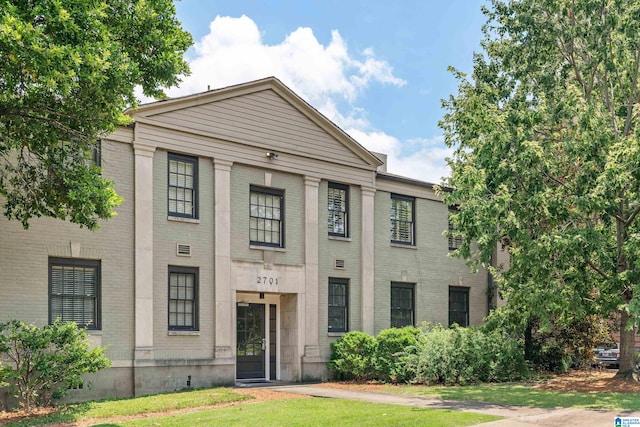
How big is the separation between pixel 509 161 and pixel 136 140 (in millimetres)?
9297

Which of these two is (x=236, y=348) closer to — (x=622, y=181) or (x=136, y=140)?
(x=136, y=140)

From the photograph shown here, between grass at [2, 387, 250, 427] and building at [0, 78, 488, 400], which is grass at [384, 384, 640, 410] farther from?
grass at [2, 387, 250, 427]

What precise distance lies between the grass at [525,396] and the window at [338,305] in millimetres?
3336

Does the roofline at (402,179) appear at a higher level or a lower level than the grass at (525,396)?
higher

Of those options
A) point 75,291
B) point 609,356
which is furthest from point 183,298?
point 609,356

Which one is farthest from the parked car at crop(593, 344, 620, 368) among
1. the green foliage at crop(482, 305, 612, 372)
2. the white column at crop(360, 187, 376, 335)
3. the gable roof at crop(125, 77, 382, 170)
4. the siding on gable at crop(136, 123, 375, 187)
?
the gable roof at crop(125, 77, 382, 170)

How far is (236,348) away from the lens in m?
21.1

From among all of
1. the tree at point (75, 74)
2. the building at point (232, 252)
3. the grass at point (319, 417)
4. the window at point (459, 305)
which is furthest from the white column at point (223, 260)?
the window at point (459, 305)

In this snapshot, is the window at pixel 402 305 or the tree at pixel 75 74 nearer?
the tree at pixel 75 74

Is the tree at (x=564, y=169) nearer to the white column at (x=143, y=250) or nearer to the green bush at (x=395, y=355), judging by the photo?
the green bush at (x=395, y=355)

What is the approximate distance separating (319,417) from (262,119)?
10.3 meters

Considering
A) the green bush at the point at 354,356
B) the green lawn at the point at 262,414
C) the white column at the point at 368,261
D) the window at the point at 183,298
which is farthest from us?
the white column at the point at 368,261

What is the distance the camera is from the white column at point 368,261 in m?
23.7

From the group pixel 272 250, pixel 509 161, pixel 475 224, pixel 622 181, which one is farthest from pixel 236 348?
pixel 622 181
